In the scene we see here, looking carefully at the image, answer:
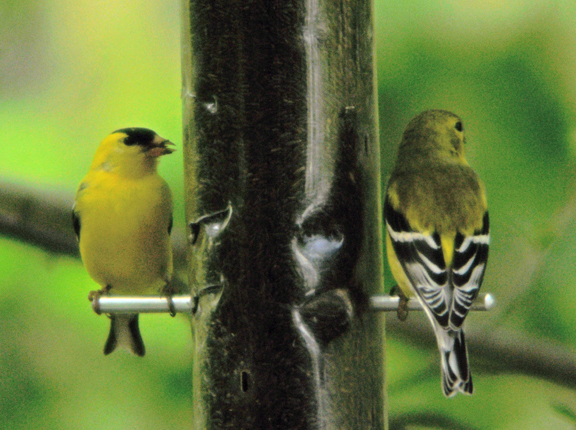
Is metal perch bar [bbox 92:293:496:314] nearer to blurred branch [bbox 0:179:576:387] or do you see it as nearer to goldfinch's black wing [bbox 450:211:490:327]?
goldfinch's black wing [bbox 450:211:490:327]

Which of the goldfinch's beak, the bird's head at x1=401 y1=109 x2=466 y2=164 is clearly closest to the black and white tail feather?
the bird's head at x1=401 y1=109 x2=466 y2=164

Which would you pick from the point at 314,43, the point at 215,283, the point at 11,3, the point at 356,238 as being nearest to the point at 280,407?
the point at 215,283

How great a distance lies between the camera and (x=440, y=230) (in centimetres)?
242

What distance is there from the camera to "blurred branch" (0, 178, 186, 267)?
9.86 ft

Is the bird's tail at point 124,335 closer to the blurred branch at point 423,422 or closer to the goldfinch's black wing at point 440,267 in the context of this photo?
the blurred branch at point 423,422

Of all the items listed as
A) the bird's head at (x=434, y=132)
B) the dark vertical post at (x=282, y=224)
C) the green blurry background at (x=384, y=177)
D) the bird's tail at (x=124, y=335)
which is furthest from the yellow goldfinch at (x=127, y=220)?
the bird's head at (x=434, y=132)

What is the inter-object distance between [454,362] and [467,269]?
307 millimetres

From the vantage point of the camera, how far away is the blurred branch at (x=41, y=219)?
9.86 feet

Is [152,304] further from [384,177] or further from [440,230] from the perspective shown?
[384,177]

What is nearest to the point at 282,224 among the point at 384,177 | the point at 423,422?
the point at 423,422

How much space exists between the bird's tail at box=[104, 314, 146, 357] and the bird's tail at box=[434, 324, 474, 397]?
1342 mm

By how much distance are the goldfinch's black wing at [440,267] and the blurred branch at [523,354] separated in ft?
2.02

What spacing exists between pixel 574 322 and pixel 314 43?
1.57m

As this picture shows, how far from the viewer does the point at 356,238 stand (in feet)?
7.21
